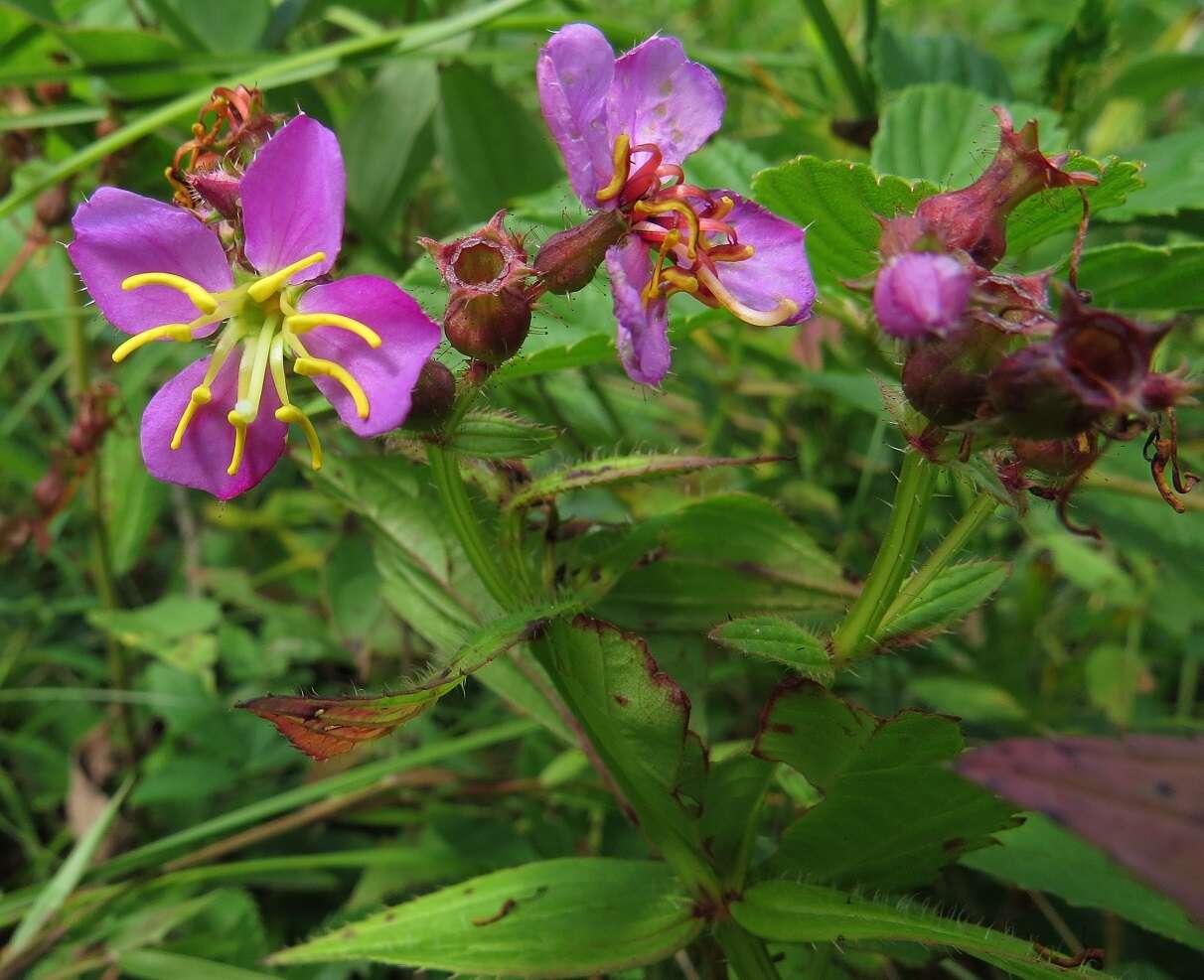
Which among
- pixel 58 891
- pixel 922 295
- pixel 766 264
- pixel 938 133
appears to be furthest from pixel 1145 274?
pixel 58 891

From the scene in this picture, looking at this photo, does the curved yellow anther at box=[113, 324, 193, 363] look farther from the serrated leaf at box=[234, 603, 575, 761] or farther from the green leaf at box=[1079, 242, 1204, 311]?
the green leaf at box=[1079, 242, 1204, 311]

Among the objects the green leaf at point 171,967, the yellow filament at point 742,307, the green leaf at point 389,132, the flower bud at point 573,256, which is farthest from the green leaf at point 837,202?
the green leaf at point 171,967

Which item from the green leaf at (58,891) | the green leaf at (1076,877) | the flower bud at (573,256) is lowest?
the green leaf at (1076,877)

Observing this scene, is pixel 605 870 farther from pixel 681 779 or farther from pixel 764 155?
pixel 764 155

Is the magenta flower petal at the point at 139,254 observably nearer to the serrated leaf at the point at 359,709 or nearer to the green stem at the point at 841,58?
the serrated leaf at the point at 359,709

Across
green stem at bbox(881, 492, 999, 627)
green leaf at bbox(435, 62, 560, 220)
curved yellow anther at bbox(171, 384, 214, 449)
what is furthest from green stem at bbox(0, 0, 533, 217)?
green stem at bbox(881, 492, 999, 627)

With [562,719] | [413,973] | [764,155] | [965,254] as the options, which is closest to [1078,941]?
[562,719]
